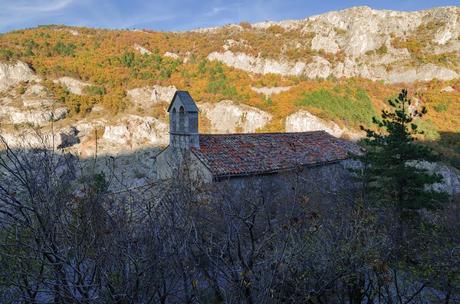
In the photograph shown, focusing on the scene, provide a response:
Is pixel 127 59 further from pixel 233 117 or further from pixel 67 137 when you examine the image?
pixel 233 117

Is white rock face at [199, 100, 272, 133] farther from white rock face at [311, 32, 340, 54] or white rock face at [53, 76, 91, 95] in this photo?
white rock face at [311, 32, 340, 54]

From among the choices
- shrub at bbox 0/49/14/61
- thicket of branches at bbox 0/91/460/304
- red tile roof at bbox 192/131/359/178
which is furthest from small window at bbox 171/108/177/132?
shrub at bbox 0/49/14/61

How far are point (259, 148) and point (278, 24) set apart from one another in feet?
191

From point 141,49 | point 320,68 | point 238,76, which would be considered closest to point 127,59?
point 141,49

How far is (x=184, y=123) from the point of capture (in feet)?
47.2

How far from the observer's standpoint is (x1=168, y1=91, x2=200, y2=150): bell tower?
46.7 ft

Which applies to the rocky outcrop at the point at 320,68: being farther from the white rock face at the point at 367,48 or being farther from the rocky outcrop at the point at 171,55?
the rocky outcrop at the point at 171,55

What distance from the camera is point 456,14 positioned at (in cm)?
5416

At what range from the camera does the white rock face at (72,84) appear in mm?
39719

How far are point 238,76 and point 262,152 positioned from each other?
32.0 m

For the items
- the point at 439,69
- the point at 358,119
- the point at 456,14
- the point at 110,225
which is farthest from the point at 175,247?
the point at 456,14

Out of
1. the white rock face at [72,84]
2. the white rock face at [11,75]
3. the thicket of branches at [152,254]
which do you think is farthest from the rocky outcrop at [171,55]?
the thicket of branches at [152,254]

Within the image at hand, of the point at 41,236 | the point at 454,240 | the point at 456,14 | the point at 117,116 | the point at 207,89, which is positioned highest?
the point at 456,14

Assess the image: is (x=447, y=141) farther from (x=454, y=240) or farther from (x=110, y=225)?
(x=110, y=225)
